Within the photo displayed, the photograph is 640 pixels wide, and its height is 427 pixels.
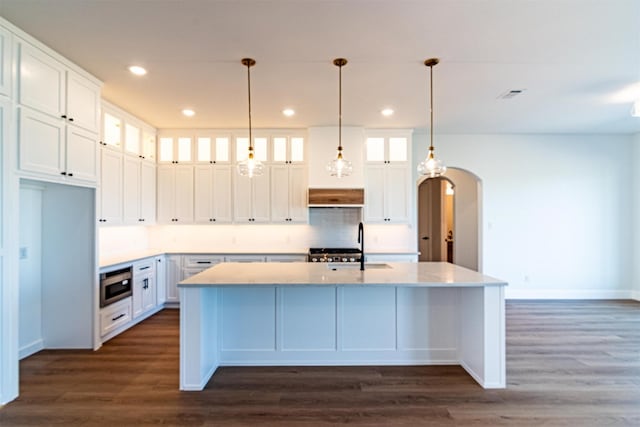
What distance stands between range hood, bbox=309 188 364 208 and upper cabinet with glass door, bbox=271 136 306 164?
0.60m

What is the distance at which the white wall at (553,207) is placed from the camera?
5715 millimetres

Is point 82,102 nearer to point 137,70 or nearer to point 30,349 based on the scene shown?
point 137,70

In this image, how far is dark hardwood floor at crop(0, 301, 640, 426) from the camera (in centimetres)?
233

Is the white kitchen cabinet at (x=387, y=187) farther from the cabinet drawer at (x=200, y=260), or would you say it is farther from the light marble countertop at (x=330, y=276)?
the cabinet drawer at (x=200, y=260)

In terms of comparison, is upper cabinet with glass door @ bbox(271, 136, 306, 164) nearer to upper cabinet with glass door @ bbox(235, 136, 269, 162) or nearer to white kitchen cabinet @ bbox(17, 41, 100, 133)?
upper cabinet with glass door @ bbox(235, 136, 269, 162)

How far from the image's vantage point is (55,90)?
2967 mm

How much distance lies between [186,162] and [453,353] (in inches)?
178

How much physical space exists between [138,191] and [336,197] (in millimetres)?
2843

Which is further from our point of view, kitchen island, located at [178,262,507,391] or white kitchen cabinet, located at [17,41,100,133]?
kitchen island, located at [178,262,507,391]

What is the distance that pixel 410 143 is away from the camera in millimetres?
5348

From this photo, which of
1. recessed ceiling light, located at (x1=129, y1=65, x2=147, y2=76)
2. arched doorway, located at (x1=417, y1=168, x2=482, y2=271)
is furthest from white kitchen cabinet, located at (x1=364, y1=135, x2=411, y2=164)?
recessed ceiling light, located at (x1=129, y1=65, x2=147, y2=76)

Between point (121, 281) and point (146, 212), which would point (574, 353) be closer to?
point (121, 281)

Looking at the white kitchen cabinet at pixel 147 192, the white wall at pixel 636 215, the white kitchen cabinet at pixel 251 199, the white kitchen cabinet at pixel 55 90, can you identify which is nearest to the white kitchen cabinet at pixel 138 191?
the white kitchen cabinet at pixel 147 192

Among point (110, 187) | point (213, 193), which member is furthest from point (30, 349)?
point (213, 193)
